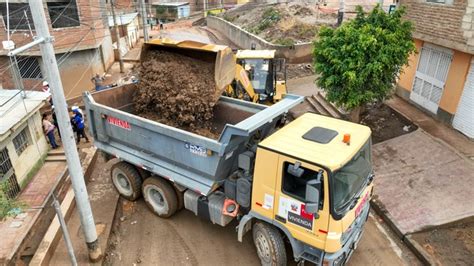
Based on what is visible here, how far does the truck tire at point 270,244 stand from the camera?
5684 mm

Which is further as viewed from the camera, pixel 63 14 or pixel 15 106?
pixel 63 14

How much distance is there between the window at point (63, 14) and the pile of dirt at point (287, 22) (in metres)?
11.8

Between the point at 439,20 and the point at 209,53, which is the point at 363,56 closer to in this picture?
the point at 439,20

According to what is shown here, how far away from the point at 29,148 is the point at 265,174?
7.07m

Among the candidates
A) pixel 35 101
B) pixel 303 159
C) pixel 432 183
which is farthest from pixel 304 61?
pixel 303 159

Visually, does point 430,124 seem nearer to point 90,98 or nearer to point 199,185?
point 199,185

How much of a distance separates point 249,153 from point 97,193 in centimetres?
449

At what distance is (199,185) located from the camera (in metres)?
6.21

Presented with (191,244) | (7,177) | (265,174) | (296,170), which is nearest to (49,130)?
(7,177)

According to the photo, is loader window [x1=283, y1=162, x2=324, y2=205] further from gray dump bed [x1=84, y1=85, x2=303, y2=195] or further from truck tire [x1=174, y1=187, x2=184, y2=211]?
truck tire [x1=174, y1=187, x2=184, y2=211]

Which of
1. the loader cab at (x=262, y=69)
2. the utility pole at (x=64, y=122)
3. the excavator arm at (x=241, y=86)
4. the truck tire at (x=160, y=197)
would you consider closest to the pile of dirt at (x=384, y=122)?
the loader cab at (x=262, y=69)

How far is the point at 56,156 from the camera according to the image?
1012 cm

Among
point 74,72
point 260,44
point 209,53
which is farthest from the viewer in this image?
point 260,44

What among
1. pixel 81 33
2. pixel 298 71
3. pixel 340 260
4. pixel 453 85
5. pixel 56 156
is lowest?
pixel 298 71
